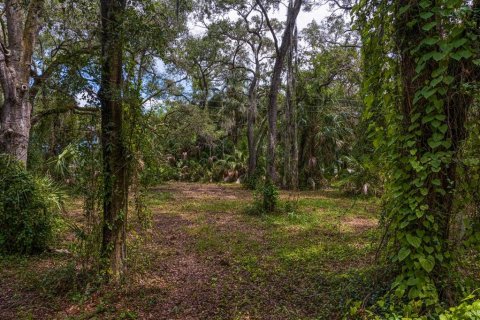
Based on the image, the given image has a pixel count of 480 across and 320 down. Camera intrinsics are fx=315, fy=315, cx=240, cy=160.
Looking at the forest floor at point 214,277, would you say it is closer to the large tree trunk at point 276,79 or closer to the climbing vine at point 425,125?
the climbing vine at point 425,125

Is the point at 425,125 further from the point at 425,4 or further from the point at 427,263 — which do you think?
the point at 427,263

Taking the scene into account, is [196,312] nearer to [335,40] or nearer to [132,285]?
[132,285]

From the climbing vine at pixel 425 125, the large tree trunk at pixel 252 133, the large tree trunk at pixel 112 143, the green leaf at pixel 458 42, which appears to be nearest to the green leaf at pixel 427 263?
the climbing vine at pixel 425 125

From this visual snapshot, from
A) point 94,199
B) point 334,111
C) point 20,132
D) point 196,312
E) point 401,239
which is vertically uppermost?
point 334,111

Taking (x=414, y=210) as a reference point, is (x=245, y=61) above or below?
above

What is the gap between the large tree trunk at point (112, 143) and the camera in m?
3.51

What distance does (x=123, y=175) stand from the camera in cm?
375

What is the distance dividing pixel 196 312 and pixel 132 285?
0.95 metres

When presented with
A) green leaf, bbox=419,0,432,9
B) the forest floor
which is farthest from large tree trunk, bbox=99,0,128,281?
green leaf, bbox=419,0,432,9

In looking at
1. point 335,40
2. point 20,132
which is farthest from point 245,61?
point 20,132

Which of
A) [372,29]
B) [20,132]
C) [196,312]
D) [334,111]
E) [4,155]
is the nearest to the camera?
[372,29]

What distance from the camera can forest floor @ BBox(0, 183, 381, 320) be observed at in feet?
10.6

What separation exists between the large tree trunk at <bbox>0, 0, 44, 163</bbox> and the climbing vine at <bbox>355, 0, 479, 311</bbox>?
19.9ft

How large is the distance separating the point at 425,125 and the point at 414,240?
3.10 feet
